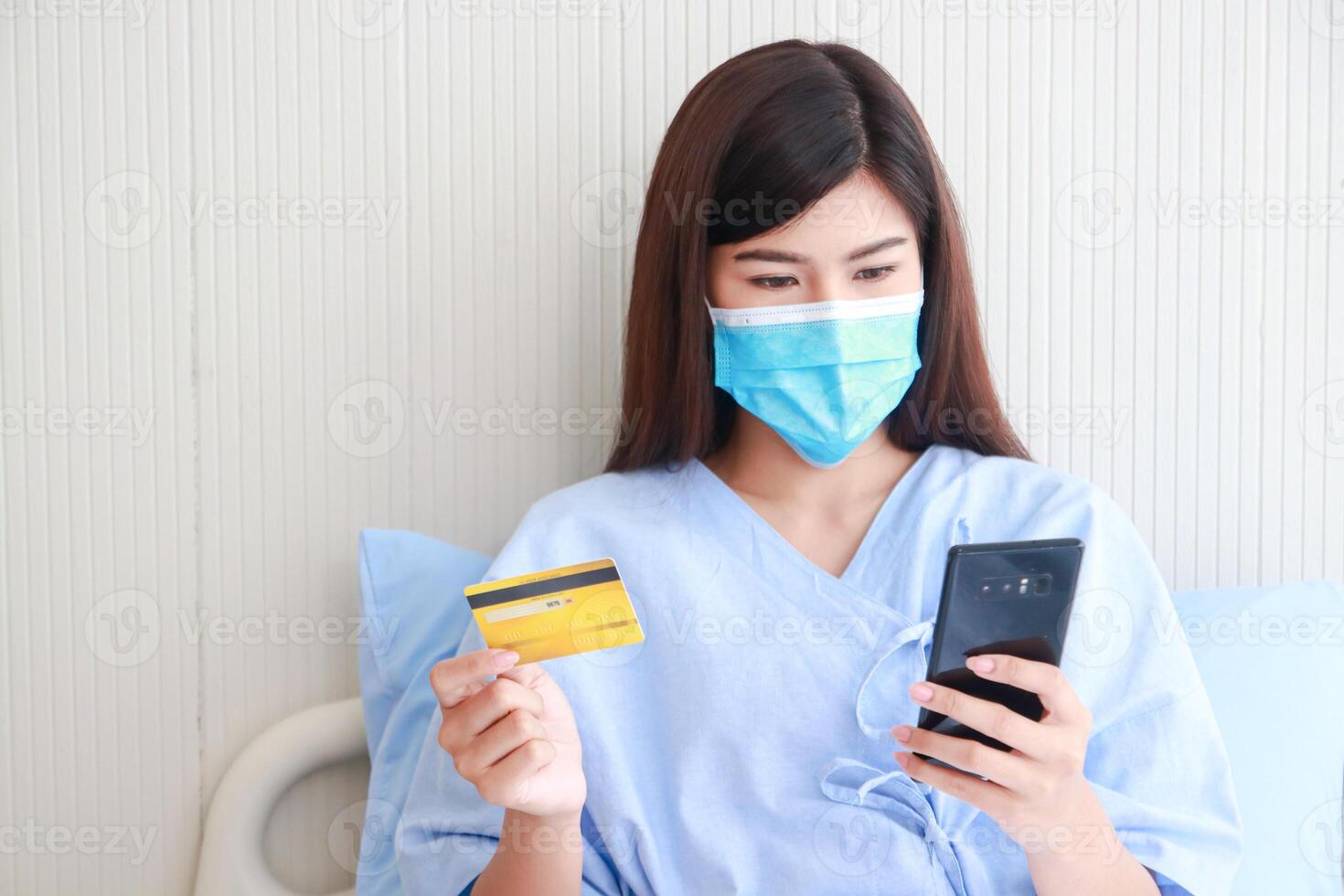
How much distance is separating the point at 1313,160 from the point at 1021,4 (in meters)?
0.42

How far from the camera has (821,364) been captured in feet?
3.29

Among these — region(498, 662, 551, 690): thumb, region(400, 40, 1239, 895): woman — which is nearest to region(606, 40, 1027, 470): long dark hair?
region(400, 40, 1239, 895): woman

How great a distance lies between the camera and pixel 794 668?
3.27 ft

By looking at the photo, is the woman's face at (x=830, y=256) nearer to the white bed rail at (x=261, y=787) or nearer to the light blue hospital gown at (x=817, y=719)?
the light blue hospital gown at (x=817, y=719)

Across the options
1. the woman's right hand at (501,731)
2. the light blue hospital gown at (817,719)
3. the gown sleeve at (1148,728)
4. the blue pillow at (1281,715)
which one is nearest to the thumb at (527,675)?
the woman's right hand at (501,731)

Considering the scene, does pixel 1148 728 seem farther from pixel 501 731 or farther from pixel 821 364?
pixel 501 731

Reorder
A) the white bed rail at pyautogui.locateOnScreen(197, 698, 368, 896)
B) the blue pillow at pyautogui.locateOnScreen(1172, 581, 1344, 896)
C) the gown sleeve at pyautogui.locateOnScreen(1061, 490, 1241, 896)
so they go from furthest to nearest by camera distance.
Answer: the white bed rail at pyautogui.locateOnScreen(197, 698, 368, 896)
the blue pillow at pyautogui.locateOnScreen(1172, 581, 1344, 896)
the gown sleeve at pyautogui.locateOnScreen(1061, 490, 1241, 896)

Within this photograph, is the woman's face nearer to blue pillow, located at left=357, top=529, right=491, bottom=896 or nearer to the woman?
the woman

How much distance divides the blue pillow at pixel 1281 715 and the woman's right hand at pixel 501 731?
738 millimetres

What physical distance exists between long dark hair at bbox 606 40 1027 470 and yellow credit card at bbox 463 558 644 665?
1.18ft

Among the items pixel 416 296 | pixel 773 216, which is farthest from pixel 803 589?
pixel 416 296

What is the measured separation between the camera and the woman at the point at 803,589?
0.95 m

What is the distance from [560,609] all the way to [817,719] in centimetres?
33

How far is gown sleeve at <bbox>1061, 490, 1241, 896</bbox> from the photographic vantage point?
94 cm
